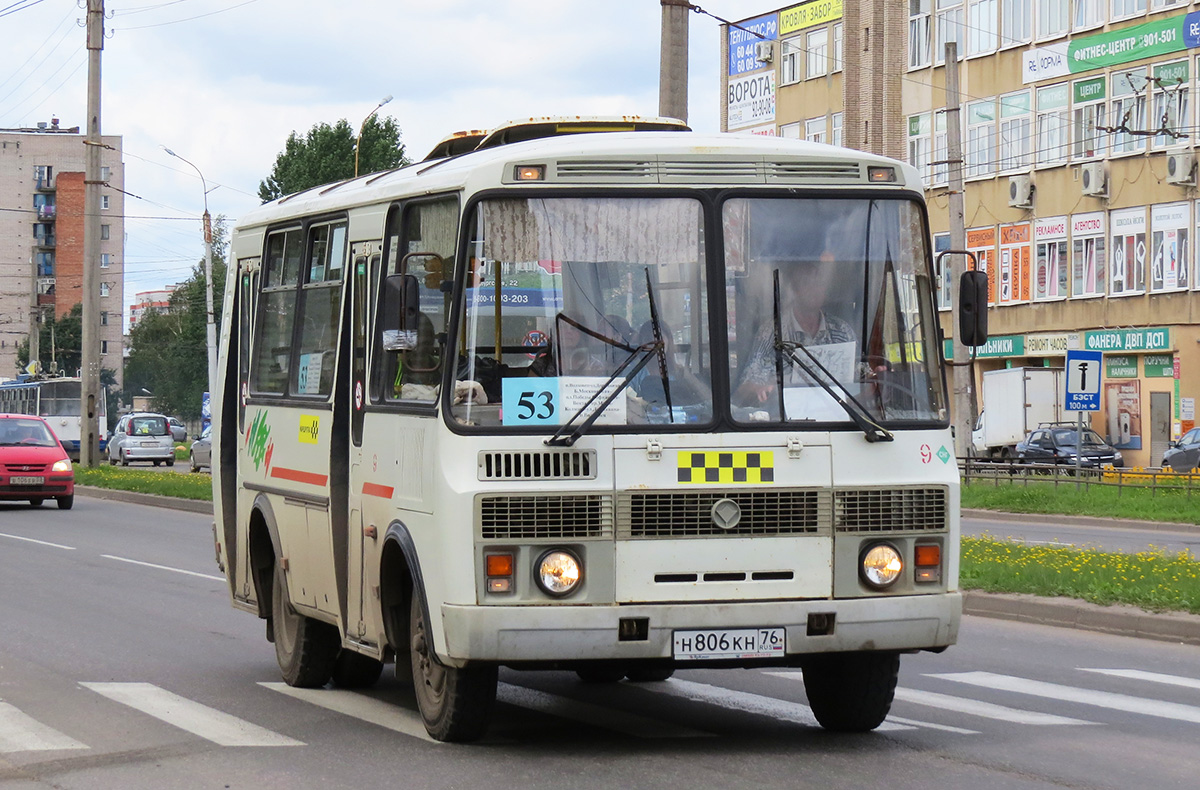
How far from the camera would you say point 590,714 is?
9805 mm

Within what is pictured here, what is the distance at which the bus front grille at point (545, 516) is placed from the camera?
801 cm

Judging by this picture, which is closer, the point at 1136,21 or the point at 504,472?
the point at 504,472

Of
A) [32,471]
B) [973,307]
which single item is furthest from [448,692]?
[32,471]

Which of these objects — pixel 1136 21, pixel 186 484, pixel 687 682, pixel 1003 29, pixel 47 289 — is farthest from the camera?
pixel 47 289

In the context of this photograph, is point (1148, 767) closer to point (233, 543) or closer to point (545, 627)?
point (545, 627)

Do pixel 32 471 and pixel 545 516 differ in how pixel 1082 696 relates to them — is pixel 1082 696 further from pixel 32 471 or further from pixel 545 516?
pixel 32 471

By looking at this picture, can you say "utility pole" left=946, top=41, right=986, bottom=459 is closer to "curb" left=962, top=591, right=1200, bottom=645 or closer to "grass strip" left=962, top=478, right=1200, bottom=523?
"grass strip" left=962, top=478, right=1200, bottom=523

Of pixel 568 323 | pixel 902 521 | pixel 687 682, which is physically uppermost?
pixel 568 323

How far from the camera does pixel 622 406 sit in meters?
8.16

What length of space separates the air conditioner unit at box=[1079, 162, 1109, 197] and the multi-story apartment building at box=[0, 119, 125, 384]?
8996cm

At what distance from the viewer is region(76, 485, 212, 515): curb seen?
33781 mm

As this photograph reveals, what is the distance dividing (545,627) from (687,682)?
3439mm

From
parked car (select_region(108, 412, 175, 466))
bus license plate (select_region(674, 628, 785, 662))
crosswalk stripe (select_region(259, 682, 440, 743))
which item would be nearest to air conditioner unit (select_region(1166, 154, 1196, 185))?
parked car (select_region(108, 412, 175, 466))

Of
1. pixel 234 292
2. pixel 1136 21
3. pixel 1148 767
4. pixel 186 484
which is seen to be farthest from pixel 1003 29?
pixel 1148 767
